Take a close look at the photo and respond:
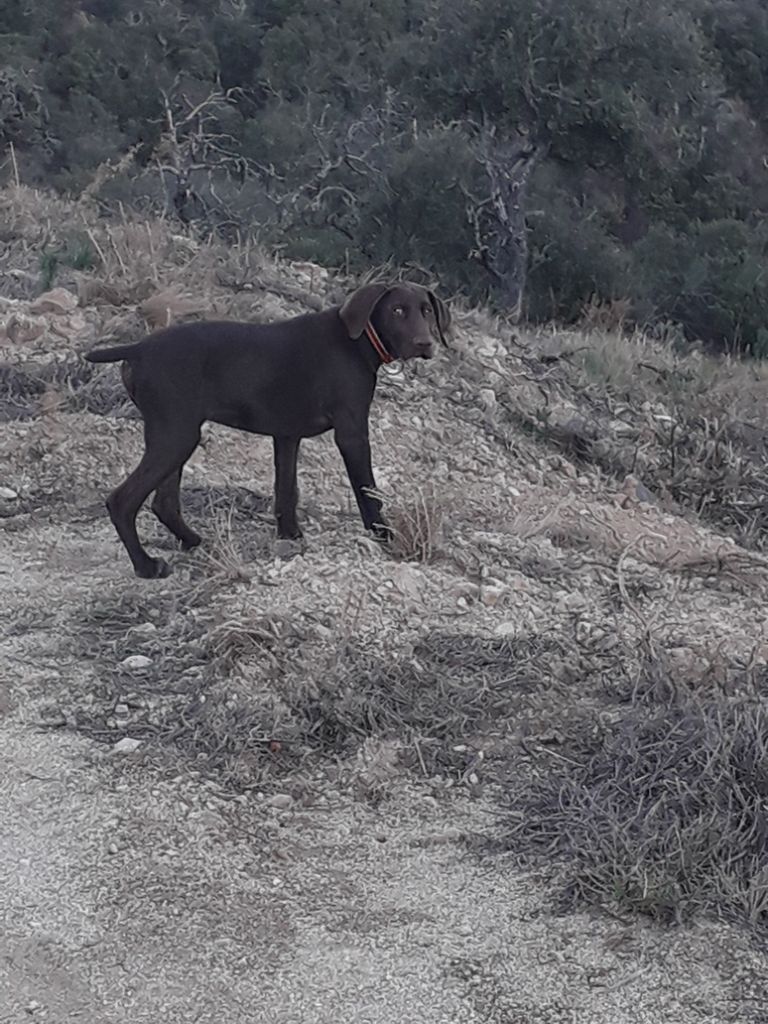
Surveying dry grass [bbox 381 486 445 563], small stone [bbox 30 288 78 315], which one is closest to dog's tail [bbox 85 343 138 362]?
dry grass [bbox 381 486 445 563]

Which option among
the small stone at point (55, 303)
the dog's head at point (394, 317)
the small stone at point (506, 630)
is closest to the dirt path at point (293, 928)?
the small stone at point (506, 630)

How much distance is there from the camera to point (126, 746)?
4.61 meters

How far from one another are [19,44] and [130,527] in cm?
2147

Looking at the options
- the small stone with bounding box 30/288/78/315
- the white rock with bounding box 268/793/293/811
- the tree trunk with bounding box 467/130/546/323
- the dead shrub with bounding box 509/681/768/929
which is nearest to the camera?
the dead shrub with bounding box 509/681/768/929

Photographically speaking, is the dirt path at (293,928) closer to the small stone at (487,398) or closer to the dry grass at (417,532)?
the dry grass at (417,532)

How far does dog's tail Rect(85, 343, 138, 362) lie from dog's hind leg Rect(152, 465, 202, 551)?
0.58 meters

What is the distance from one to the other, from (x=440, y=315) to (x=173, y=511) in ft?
4.55

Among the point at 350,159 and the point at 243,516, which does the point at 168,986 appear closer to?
the point at 243,516

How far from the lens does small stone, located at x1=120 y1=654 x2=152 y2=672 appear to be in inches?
201

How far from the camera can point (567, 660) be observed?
520 cm

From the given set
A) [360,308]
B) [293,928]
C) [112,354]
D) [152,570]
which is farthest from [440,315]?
[293,928]

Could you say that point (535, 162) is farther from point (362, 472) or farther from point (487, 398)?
point (362, 472)

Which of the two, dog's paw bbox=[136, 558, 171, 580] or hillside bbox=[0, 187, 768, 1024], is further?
dog's paw bbox=[136, 558, 171, 580]

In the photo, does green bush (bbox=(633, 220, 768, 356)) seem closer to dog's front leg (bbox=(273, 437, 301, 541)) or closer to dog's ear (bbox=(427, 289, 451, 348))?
dog's ear (bbox=(427, 289, 451, 348))
